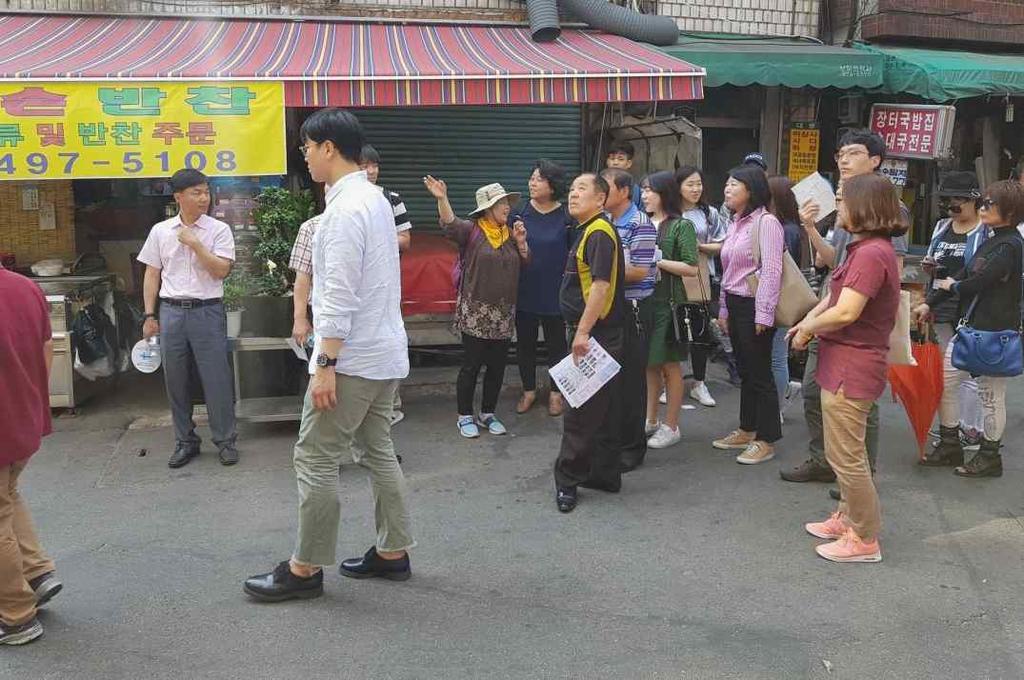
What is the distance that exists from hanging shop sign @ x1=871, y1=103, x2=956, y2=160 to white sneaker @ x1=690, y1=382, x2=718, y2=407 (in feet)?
12.0

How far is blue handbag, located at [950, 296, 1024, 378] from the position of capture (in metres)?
4.98

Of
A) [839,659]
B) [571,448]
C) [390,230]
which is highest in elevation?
[390,230]

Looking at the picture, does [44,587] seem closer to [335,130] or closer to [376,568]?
[376,568]

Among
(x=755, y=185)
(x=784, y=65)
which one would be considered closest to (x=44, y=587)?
(x=755, y=185)

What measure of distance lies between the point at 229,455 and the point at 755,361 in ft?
10.5

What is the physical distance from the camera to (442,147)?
869 cm

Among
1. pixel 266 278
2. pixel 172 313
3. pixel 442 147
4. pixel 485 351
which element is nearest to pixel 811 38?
pixel 442 147

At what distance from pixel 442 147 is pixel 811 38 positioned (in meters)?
4.18

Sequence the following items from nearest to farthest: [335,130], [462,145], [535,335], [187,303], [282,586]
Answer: [335,130], [282,586], [187,303], [535,335], [462,145]

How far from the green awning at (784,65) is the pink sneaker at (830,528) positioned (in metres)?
4.65

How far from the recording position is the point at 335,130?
11.2 ft

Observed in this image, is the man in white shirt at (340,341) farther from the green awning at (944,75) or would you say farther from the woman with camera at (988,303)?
the green awning at (944,75)

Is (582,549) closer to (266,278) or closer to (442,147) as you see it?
(266,278)

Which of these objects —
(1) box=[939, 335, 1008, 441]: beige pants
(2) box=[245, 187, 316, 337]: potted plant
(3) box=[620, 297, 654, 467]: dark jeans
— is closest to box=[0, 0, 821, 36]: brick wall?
(2) box=[245, 187, 316, 337]: potted plant
